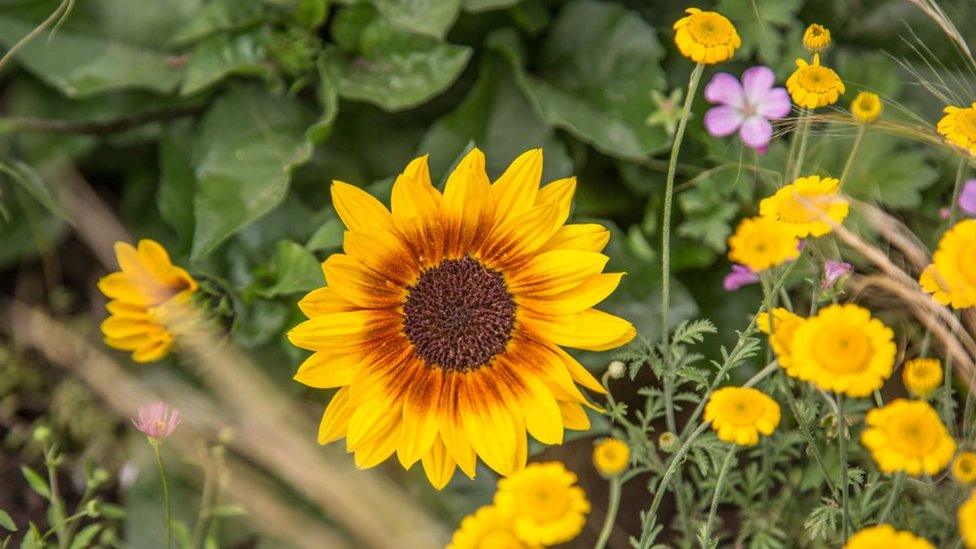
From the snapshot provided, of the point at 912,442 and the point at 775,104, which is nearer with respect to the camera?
the point at 912,442

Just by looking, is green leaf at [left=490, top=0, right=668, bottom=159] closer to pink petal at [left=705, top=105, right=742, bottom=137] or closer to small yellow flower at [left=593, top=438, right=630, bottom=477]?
pink petal at [left=705, top=105, right=742, bottom=137]

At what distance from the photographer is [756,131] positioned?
129cm

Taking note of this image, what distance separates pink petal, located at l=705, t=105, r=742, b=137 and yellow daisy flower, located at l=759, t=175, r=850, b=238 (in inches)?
19.4

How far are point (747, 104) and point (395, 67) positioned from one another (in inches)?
19.8

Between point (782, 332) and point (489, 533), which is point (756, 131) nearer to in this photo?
point (782, 332)

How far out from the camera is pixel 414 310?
1.13 metres

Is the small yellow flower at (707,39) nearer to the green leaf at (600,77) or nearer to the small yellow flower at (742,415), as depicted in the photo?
the small yellow flower at (742,415)

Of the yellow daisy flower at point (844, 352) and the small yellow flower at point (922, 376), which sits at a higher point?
the yellow daisy flower at point (844, 352)

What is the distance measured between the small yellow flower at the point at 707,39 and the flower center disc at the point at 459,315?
346 millimetres

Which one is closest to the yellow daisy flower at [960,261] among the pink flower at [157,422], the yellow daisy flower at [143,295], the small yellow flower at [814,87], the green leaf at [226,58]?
the small yellow flower at [814,87]

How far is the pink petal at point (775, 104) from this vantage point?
1308mm

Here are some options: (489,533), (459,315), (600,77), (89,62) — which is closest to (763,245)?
(489,533)

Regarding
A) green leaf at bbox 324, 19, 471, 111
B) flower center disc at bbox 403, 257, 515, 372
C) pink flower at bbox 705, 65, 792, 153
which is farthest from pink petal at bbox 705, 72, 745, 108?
flower center disc at bbox 403, 257, 515, 372

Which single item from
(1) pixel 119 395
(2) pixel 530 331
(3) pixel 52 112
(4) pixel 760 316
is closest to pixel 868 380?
(4) pixel 760 316
